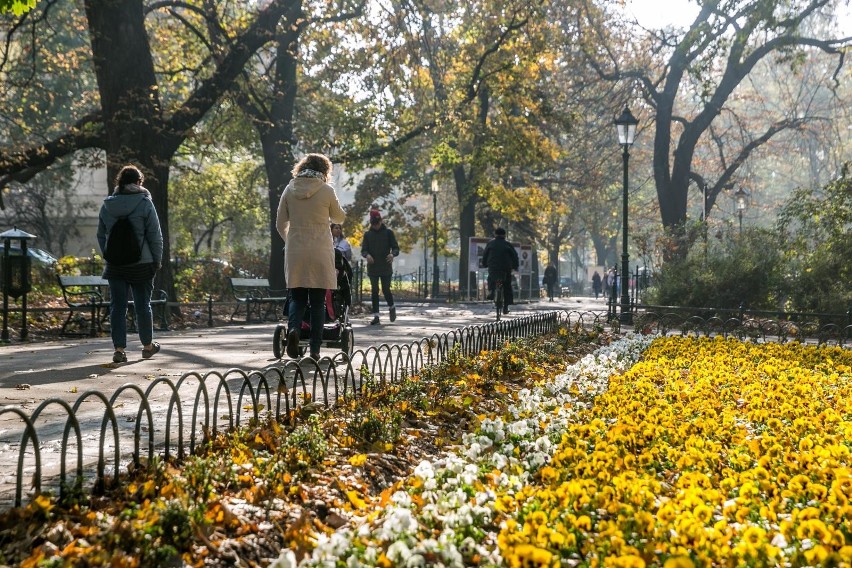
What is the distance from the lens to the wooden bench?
17.9 meters

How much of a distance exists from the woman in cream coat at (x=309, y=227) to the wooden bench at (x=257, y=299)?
29.1ft

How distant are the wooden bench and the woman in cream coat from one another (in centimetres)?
886

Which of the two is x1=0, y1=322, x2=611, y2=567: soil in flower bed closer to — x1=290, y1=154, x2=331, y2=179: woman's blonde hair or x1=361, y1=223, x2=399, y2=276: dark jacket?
x1=290, y1=154, x2=331, y2=179: woman's blonde hair

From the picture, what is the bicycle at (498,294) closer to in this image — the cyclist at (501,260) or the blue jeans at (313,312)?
the cyclist at (501,260)

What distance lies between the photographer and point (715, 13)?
24.1 meters

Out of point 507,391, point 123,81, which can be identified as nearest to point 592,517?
point 507,391

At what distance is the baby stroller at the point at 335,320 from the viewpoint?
9.28m

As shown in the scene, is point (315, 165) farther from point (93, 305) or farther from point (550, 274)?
point (550, 274)

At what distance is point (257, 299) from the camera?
58.6 ft

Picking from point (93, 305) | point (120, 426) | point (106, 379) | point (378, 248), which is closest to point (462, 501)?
point (120, 426)

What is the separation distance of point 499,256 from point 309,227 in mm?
10683

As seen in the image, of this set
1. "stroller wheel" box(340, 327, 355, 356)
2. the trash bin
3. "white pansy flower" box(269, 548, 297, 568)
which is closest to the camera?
"white pansy flower" box(269, 548, 297, 568)

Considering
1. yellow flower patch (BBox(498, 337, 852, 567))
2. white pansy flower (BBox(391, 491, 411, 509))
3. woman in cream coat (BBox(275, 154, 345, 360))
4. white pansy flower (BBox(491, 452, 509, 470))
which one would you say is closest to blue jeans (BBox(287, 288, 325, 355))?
woman in cream coat (BBox(275, 154, 345, 360))

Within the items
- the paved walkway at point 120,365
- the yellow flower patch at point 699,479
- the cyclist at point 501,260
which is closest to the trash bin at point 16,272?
the paved walkway at point 120,365
